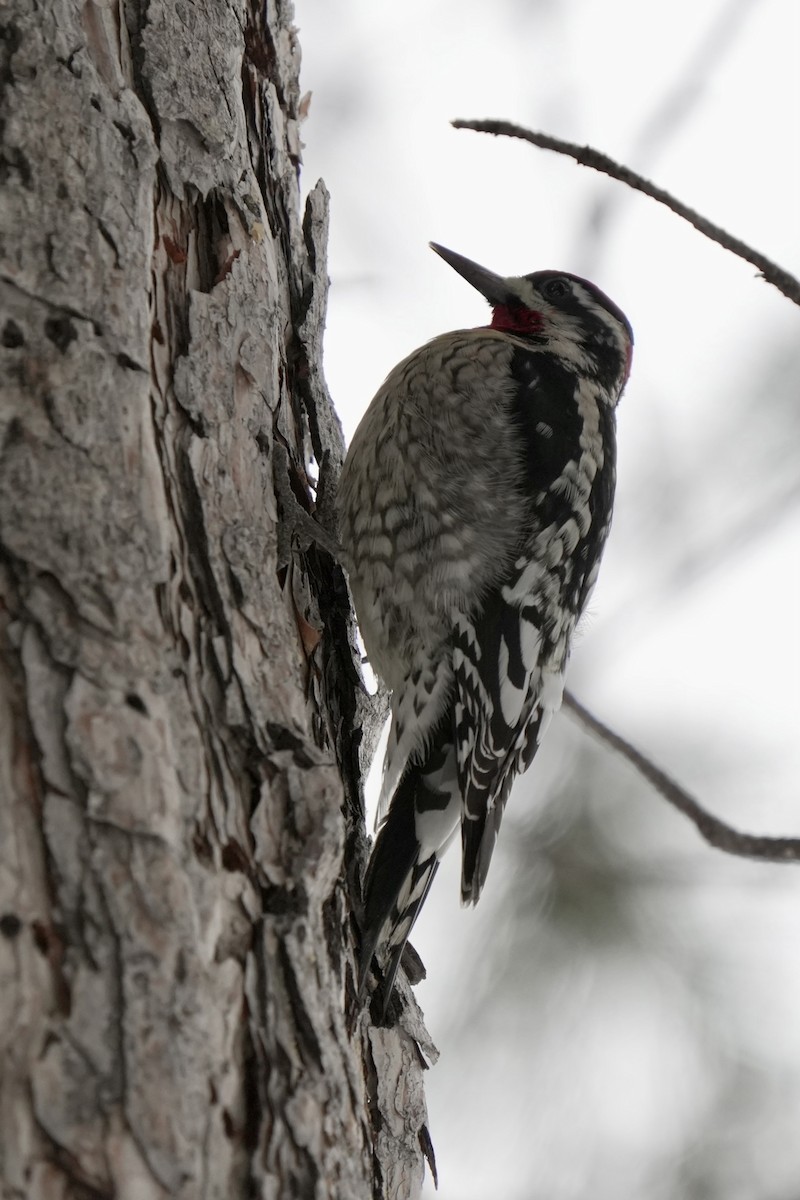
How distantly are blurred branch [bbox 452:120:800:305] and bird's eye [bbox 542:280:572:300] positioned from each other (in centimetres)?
167

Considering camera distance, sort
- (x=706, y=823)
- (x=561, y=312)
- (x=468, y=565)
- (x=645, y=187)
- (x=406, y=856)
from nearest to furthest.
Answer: (x=706, y=823), (x=645, y=187), (x=406, y=856), (x=468, y=565), (x=561, y=312)

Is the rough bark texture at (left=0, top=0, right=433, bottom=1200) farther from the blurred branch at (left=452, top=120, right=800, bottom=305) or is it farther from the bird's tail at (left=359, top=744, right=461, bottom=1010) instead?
the blurred branch at (left=452, top=120, right=800, bottom=305)

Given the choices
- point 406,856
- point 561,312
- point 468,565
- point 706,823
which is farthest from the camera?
point 561,312

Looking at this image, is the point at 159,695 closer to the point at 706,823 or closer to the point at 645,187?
the point at 706,823

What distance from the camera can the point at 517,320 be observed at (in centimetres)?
362

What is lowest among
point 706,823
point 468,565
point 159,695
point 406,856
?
point 406,856

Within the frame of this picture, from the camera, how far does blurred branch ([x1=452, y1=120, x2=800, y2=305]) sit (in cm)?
168

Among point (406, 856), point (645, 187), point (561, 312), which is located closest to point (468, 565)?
point (406, 856)

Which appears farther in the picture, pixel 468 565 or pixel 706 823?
pixel 468 565

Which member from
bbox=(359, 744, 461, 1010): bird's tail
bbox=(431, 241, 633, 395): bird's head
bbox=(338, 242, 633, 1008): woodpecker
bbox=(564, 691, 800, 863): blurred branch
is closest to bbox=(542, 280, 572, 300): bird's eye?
bbox=(431, 241, 633, 395): bird's head

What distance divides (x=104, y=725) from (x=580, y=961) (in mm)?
2115

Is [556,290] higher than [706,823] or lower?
higher

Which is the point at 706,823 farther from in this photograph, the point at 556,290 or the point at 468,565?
the point at 556,290

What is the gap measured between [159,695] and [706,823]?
0.74 m
